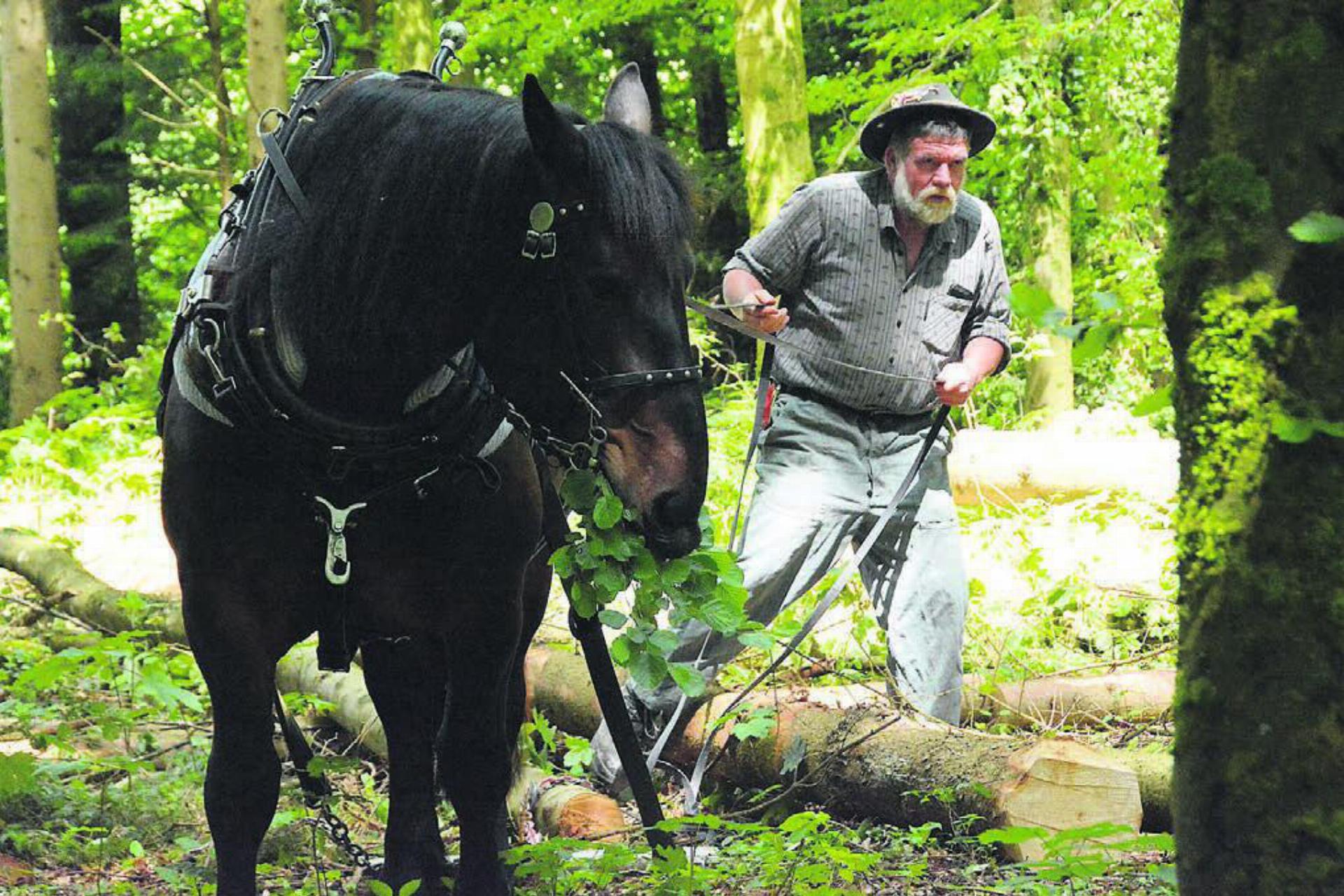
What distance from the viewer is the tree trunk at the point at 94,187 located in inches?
708

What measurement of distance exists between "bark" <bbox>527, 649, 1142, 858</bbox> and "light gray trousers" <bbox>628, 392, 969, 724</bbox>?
0.29 m

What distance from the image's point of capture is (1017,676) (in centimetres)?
627

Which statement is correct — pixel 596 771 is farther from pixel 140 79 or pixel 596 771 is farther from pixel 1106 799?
pixel 140 79

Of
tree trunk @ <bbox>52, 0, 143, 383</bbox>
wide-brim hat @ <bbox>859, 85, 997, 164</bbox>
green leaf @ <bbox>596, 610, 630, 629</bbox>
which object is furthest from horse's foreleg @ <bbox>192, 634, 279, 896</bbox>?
tree trunk @ <bbox>52, 0, 143, 383</bbox>

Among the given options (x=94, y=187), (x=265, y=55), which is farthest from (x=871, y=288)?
(x=94, y=187)

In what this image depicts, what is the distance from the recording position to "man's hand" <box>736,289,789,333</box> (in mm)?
4578

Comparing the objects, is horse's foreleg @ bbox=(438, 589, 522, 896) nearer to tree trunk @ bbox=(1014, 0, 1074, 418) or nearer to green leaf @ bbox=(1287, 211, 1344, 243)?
green leaf @ bbox=(1287, 211, 1344, 243)

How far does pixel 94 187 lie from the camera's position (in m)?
18.0

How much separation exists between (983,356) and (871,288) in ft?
1.46

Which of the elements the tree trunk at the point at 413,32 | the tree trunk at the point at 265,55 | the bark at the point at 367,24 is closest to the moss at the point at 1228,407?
the tree trunk at the point at 265,55

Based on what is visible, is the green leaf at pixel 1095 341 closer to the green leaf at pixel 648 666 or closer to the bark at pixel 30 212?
the green leaf at pixel 648 666

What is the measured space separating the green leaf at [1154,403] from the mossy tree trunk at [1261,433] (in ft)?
0.15

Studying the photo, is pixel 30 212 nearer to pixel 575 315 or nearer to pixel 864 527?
pixel 864 527

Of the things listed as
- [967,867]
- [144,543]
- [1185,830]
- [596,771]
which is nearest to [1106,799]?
[967,867]
